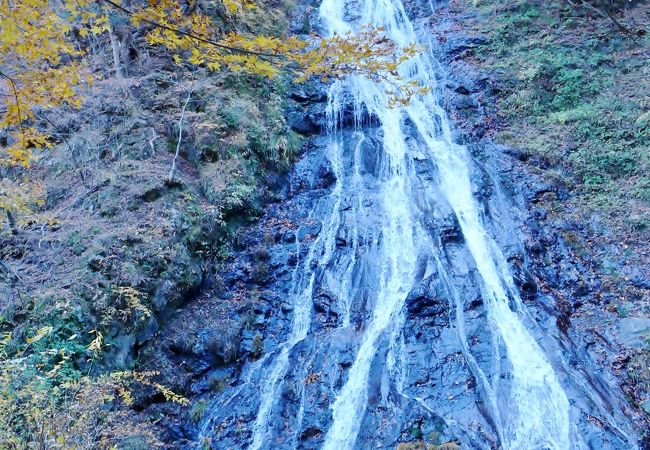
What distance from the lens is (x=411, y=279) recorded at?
27.2ft

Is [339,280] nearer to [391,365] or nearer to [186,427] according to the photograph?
[391,365]

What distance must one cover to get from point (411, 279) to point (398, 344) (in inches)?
57.4

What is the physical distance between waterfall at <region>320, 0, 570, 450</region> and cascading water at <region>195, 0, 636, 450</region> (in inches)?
0.8

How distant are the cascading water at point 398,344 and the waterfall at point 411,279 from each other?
0.07 ft

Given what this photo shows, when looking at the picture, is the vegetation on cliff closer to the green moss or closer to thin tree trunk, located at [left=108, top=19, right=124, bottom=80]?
thin tree trunk, located at [left=108, top=19, right=124, bottom=80]

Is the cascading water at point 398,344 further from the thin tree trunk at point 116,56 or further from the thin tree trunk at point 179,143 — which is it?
the thin tree trunk at point 116,56

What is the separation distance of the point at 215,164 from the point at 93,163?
242 centimetres

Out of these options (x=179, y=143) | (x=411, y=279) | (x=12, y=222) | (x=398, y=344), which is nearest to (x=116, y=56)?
(x=179, y=143)

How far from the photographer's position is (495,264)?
8445 millimetres

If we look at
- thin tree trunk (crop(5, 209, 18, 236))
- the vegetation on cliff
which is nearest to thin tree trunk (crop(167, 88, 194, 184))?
the vegetation on cliff

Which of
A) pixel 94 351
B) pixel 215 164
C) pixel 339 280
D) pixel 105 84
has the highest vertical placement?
pixel 105 84

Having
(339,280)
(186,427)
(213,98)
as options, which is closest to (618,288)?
(339,280)

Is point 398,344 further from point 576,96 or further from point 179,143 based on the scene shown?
point 576,96

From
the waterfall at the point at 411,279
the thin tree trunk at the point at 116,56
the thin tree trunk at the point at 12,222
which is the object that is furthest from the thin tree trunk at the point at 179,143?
the waterfall at the point at 411,279
